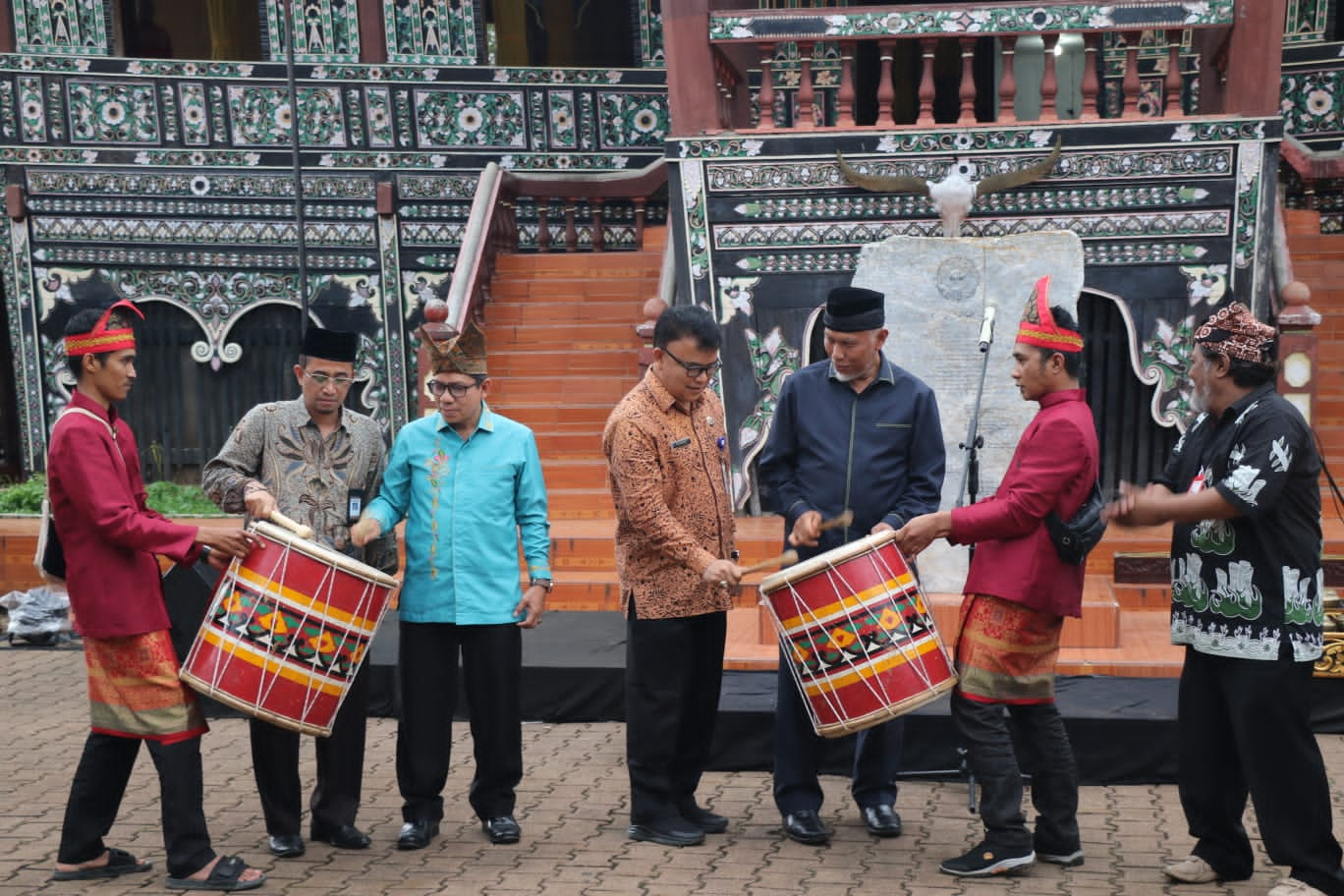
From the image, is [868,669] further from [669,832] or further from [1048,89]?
[1048,89]

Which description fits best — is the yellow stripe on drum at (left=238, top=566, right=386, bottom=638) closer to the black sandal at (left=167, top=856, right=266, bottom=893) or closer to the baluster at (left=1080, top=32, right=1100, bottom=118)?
the black sandal at (left=167, top=856, right=266, bottom=893)

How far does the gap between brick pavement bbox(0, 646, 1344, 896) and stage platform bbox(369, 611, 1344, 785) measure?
96 millimetres

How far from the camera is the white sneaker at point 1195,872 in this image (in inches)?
189

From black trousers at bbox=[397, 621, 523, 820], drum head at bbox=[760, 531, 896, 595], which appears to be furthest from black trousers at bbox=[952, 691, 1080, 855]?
black trousers at bbox=[397, 621, 523, 820]

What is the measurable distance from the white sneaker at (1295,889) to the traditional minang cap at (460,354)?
3.05 m

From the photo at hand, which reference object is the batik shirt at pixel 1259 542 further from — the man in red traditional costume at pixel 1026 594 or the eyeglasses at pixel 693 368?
the eyeglasses at pixel 693 368

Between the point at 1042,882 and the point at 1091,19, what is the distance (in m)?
5.42

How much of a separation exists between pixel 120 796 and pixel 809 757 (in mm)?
2323

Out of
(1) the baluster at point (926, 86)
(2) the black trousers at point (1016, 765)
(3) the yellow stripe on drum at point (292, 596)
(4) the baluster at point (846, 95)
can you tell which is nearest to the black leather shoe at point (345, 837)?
(3) the yellow stripe on drum at point (292, 596)

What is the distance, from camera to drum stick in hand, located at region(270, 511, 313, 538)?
479cm

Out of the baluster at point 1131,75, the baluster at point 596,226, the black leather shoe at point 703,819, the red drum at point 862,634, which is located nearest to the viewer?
the red drum at point 862,634

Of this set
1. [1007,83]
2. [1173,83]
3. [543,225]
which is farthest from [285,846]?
[543,225]

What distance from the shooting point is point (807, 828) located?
5.27 meters

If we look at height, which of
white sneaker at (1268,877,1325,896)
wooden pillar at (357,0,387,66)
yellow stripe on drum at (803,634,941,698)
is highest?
wooden pillar at (357,0,387,66)
